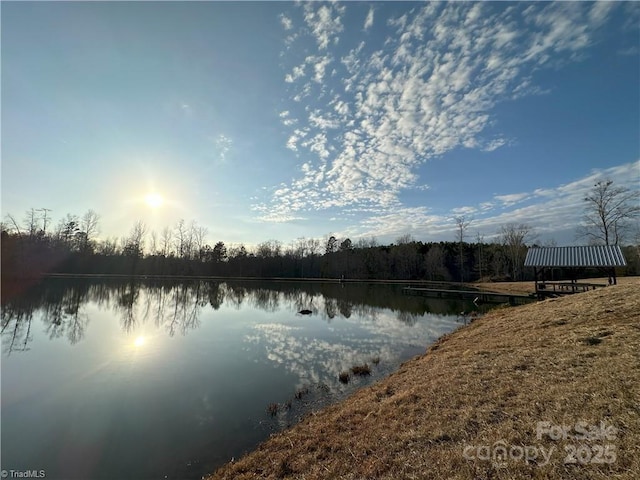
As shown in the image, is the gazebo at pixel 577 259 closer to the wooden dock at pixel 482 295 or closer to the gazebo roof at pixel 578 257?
the gazebo roof at pixel 578 257

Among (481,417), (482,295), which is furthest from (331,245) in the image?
(481,417)

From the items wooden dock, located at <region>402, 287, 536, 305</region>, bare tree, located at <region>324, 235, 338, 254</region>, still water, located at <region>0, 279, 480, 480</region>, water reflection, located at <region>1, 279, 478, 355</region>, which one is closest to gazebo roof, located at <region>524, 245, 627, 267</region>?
wooden dock, located at <region>402, 287, 536, 305</region>

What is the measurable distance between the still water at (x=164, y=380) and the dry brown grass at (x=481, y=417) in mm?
1811

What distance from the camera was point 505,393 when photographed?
5953mm

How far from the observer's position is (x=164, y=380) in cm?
1118

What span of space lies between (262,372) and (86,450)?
6.13m

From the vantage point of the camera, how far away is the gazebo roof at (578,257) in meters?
21.6

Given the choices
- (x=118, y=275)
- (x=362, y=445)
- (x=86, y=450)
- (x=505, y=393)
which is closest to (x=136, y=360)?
(x=86, y=450)

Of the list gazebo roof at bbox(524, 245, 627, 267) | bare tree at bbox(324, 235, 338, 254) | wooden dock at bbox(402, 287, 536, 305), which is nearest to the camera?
gazebo roof at bbox(524, 245, 627, 267)

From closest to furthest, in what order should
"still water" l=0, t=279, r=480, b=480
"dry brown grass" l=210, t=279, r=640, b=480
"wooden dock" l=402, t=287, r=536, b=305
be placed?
"dry brown grass" l=210, t=279, r=640, b=480 < "still water" l=0, t=279, r=480, b=480 < "wooden dock" l=402, t=287, r=536, b=305

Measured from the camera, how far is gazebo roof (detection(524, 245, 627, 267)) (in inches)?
849

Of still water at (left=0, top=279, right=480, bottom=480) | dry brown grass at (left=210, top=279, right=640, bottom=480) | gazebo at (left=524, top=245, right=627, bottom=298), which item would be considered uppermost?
gazebo at (left=524, top=245, right=627, bottom=298)

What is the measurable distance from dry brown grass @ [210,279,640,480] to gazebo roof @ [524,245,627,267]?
54.5 feet

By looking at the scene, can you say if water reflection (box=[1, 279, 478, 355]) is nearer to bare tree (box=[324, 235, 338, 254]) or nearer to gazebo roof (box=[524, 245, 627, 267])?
gazebo roof (box=[524, 245, 627, 267])
